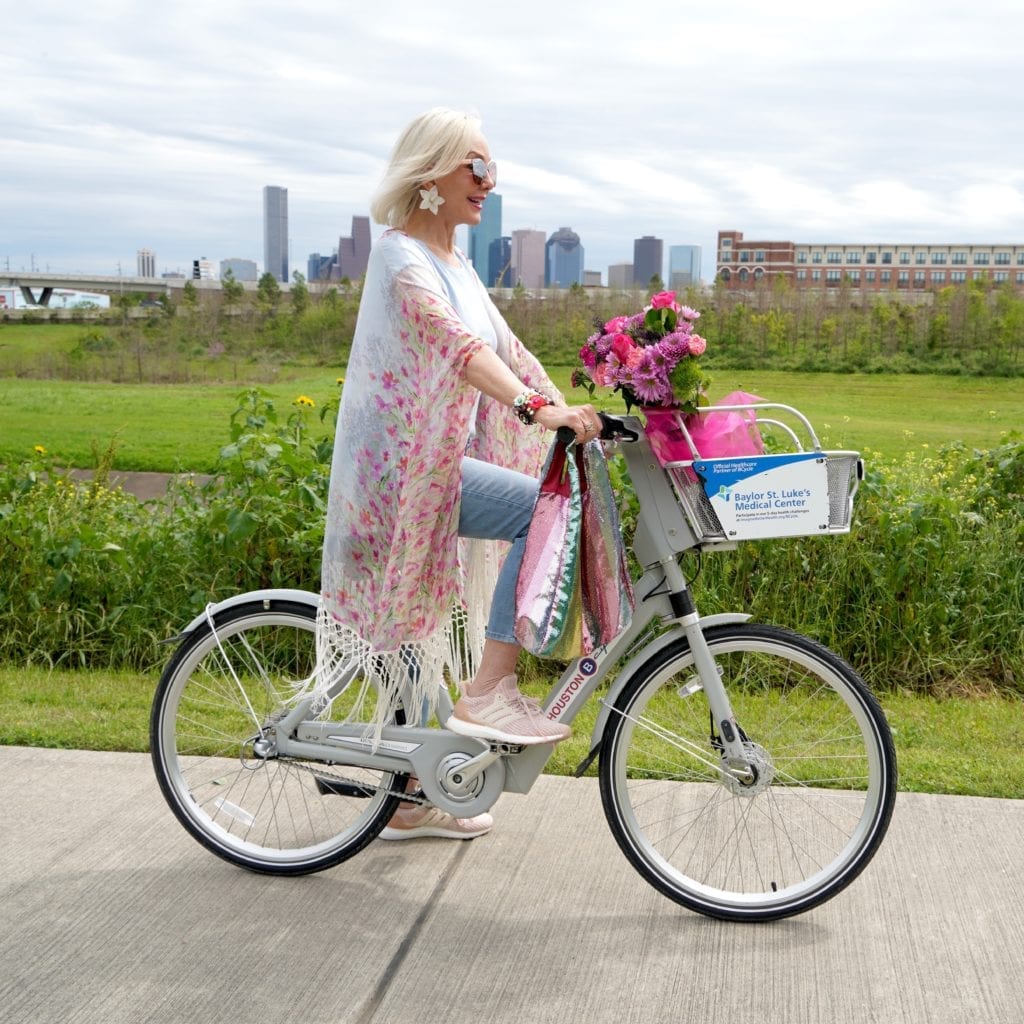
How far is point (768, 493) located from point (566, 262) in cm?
1417

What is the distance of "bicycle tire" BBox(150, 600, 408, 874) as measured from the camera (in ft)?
10.8

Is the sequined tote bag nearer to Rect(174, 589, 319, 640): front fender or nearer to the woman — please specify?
the woman

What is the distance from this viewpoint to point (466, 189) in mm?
3025

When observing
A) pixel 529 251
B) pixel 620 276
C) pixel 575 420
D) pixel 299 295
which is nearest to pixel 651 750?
pixel 575 420

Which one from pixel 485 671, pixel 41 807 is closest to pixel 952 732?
pixel 485 671

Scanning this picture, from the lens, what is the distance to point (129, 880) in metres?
3.24

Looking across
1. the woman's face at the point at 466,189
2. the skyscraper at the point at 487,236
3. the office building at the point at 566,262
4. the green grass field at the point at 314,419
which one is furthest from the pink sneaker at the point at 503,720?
the office building at the point at 566,262

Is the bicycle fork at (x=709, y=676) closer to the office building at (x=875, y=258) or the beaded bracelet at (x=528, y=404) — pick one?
the beaded bracelet at (x=528, y=404)

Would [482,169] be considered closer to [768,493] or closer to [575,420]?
[575,420]

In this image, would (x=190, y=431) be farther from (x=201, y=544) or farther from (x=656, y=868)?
(x=656, y=868)

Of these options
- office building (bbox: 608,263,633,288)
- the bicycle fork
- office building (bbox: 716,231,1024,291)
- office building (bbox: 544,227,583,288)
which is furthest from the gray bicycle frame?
office building (bbox: 716,231,1024,291)

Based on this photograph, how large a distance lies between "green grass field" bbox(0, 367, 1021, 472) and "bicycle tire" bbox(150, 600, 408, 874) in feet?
23.8

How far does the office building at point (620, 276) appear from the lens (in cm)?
1551

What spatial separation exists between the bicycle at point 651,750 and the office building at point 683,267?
453 inches
